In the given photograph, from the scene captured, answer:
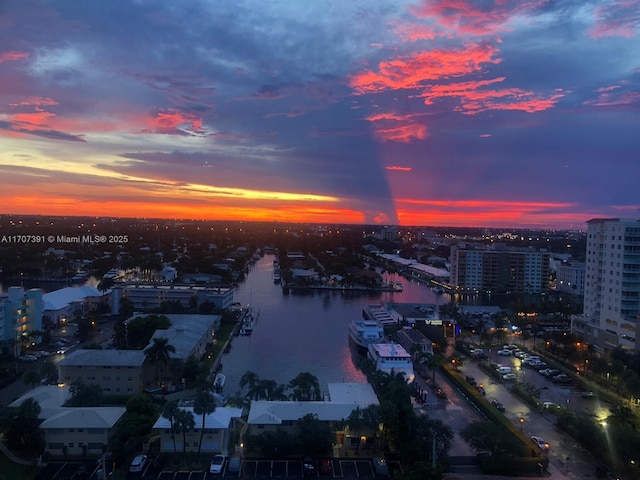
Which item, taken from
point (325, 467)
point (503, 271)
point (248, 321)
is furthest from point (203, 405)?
point (503, 271)

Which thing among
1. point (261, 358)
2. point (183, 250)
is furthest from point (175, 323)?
point (183, 250)

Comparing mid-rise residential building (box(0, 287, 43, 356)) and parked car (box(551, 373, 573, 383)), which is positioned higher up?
mid-rise residential building (box(0, 287, 43, 356))

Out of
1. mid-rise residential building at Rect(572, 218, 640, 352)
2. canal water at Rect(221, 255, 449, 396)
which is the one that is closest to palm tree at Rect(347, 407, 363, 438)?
canal water at Rect(221, 255, 449, 396)

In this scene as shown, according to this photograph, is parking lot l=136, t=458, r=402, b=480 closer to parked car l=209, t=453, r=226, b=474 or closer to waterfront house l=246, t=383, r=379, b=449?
parked car l=209, t=453, r=226, b=474

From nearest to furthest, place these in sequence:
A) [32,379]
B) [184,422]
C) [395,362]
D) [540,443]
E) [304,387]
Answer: [184,422]
[540,443]
[304,387]
[32,379]
[395,362]

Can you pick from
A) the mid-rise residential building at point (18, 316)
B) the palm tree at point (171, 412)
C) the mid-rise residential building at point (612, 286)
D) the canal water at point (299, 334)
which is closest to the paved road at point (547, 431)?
the canal water at point (299, 334)

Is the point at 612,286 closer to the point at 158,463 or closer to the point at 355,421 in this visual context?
the point at 355,421

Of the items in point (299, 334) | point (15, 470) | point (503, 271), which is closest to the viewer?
point (15, 470)
